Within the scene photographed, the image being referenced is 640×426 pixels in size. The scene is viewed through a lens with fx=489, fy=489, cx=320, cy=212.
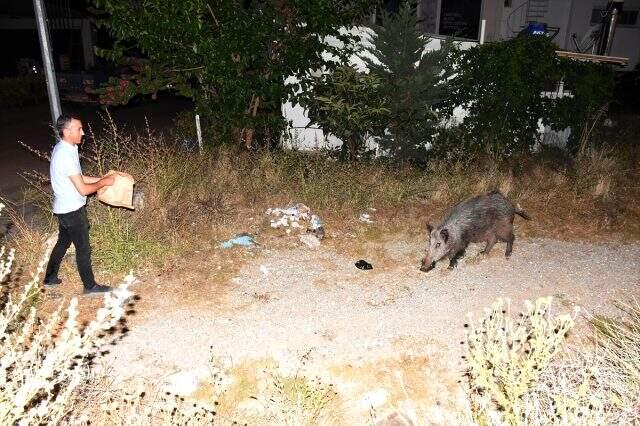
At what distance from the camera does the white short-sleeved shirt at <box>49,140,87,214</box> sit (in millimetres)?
4941

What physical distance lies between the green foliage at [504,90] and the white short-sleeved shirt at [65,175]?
23.9 ft

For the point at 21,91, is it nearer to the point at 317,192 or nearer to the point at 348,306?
the point at 317,192

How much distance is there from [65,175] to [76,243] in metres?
0.80

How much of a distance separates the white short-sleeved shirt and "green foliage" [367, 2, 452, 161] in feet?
18.9

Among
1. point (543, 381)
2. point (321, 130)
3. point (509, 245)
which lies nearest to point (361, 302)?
point (543, 381)

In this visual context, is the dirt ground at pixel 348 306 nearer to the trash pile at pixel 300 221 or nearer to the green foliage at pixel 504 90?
the trash pile at pixel 300 221

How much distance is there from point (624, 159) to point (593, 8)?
9388 millimetres

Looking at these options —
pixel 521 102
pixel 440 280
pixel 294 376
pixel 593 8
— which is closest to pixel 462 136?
pixel 521 102

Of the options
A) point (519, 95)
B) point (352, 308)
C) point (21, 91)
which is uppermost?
point (519, 95)

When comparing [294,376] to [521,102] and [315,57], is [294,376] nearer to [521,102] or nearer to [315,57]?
[315,57]

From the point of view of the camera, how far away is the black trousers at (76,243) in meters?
5.18

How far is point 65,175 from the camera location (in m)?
4.98

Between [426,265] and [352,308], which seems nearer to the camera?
[352,308]

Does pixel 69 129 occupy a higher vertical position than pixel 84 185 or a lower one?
higher
